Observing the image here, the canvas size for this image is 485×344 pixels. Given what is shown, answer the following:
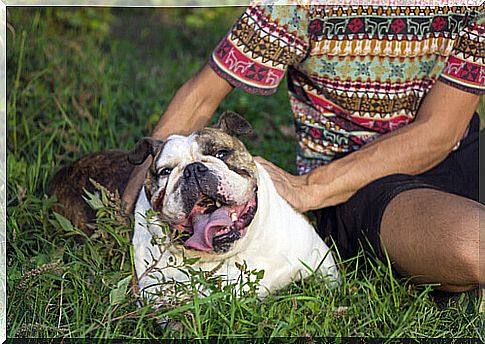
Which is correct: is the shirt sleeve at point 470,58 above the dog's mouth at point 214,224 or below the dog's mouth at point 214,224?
above

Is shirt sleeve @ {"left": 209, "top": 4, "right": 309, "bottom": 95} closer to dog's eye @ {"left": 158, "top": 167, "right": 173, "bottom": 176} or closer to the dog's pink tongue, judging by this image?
dog's eye @ {"left": 158, "top": 167, "right": 173, "bottom": 176}

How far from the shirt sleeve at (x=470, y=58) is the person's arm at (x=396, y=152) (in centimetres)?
4

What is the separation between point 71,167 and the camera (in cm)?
366

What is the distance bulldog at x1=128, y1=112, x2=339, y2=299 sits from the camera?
8.57ft

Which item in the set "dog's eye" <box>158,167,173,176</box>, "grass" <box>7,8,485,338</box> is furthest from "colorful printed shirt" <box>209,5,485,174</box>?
"grass" <box>7,8,485,338</box>

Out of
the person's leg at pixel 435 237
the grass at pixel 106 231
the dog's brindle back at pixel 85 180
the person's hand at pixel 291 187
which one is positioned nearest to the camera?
the grass at pixel 106 231

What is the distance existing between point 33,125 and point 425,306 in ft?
8.17

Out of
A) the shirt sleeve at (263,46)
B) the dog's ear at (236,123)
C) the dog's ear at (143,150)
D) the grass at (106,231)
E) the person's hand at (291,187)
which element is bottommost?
the grass at (106,231)

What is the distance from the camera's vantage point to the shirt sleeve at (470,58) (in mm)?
3074

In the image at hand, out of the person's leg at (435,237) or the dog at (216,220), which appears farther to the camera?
the person's leg at (435,237)

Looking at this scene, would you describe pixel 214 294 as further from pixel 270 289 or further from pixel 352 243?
Result: pixel 352 243

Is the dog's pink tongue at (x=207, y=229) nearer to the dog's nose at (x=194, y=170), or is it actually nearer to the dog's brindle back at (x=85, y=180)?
the dog's nose at (x=194, y=170)

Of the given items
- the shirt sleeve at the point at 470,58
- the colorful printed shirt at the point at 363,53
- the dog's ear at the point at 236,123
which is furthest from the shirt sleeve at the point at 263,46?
the shirt sleeve at the point at 470,58

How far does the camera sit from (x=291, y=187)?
3100mm
